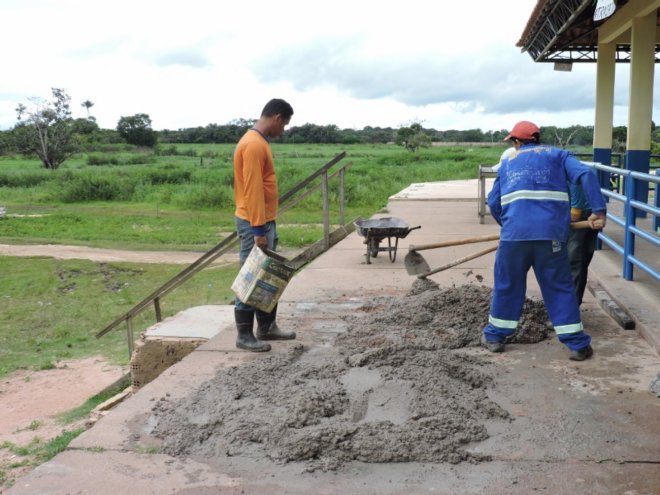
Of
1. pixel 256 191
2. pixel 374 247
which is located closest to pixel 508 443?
pixel 256 191

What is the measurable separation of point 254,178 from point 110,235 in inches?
640

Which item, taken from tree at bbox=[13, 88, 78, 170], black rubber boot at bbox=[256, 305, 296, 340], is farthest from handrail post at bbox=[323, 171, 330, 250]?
tree at bbox=[13, 88, 78, 170]

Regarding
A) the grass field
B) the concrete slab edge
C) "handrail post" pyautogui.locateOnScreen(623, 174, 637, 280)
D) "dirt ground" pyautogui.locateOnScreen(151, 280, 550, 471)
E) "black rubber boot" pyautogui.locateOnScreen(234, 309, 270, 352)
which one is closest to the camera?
"dirt ground" pyautogui.locateOnScreen(151, 280, 550, 471)

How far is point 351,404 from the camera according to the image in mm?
4172

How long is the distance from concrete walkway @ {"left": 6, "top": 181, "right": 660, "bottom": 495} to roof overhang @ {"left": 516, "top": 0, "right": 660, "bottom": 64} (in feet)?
23.6

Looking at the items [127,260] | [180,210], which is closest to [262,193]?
[127,260]

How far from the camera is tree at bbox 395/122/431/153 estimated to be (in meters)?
67.6

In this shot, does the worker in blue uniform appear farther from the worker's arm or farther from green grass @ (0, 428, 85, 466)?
green grass @ (0, 428, 85, 466)

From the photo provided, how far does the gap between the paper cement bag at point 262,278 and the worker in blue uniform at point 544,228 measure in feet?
5.04

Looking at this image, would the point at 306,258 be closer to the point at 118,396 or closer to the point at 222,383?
the point at 118,396

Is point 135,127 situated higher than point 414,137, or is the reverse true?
point 135,127

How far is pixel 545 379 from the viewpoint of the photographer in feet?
15.3

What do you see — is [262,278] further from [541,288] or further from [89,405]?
[89,405]

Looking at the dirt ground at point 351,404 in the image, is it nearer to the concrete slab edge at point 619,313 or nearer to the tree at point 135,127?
the concrete slab edge at point 619,313
